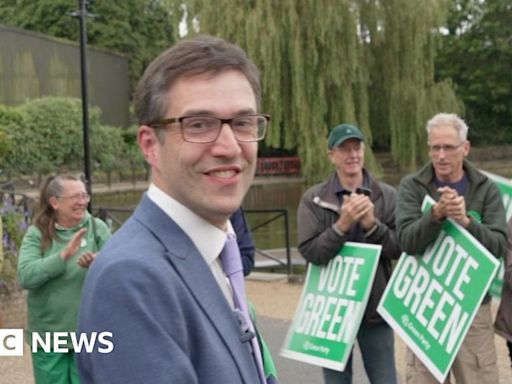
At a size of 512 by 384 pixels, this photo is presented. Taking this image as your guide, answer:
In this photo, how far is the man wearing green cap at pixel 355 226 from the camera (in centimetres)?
438

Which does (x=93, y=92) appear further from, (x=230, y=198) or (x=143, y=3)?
(x=230, y=198)

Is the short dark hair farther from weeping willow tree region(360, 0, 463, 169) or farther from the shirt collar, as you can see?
weeping willow tree region(360, 0, 463, 169)

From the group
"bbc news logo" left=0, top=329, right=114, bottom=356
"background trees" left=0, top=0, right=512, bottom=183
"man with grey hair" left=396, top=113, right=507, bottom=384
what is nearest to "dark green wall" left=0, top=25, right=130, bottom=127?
"background trees" left=0, top=0, right=512, bottom=183

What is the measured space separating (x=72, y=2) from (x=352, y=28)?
31.9 meters

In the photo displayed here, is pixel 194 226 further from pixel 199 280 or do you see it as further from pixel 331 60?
pixel 331 60

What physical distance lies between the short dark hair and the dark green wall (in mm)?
38936

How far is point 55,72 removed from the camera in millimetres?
42031

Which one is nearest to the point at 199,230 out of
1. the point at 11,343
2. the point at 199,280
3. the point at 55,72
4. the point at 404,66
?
the point at 199,280

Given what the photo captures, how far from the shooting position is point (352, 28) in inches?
921

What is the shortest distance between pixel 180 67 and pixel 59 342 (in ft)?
9.31

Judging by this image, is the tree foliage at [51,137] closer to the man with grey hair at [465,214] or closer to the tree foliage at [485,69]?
the tree foliage at [485,69]

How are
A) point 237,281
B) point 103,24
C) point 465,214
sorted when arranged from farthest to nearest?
point 103,24 < point 465,214 < point 237,281

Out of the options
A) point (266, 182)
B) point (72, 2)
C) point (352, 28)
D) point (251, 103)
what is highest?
point (72, 2)

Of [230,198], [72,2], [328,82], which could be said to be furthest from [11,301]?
[72,2]
